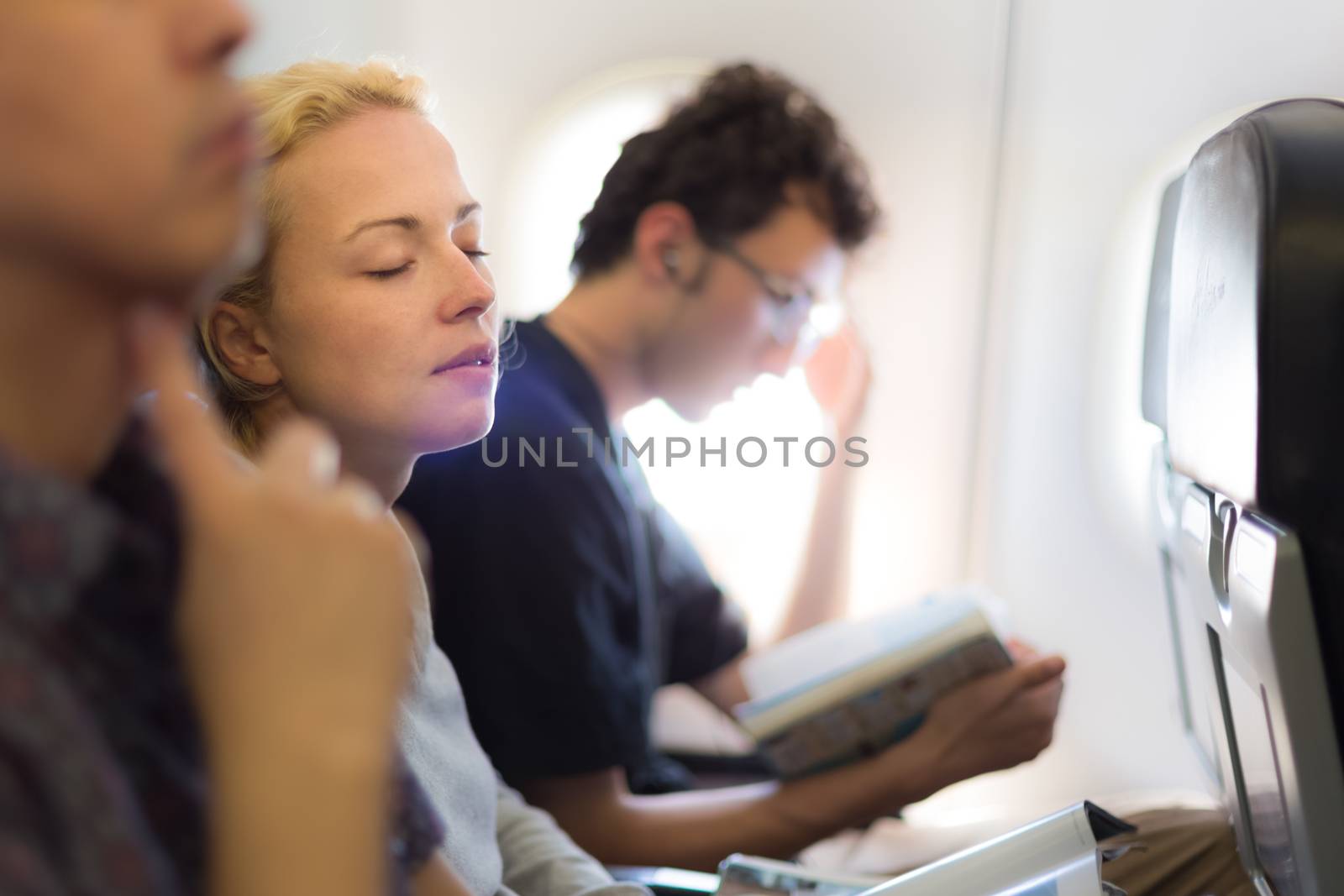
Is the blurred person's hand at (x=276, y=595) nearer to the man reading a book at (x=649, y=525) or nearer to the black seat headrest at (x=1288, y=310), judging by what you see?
the black seat headrest at (x=1288, y=310)

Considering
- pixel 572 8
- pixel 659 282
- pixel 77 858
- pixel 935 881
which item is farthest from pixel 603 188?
pixel 77 858

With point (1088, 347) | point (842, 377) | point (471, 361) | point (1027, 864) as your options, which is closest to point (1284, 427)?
point (1027, 864)

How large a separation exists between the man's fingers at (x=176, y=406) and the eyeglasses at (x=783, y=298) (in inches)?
53.3

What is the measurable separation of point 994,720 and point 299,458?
43.1 inches

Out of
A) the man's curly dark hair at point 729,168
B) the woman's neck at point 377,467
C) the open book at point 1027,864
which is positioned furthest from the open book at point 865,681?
the man's curly dark hair at point 729,168

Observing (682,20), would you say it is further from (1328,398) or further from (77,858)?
(77,858)

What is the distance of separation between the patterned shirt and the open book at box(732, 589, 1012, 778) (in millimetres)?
859

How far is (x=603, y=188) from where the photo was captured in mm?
1739

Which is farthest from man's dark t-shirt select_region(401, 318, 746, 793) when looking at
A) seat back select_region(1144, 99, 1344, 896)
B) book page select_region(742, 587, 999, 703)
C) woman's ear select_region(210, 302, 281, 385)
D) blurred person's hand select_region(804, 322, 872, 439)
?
blurred person's hand select_region(804, 322, 872, 439)

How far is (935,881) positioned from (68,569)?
26.2 inches

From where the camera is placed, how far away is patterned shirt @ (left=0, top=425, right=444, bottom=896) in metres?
0.35

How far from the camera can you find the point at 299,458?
1.33 feet

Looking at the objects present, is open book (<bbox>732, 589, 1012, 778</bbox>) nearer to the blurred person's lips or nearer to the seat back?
the seat back

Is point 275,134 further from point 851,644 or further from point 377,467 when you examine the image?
point 851,644
